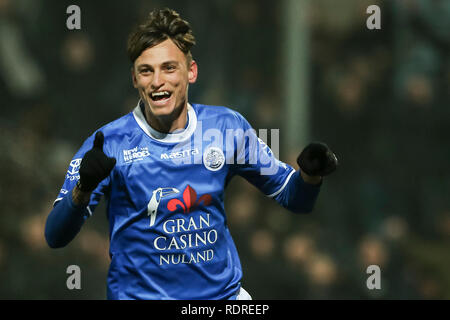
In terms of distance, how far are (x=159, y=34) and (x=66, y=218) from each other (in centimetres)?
70

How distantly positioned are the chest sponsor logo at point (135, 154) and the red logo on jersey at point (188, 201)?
0.18 meters

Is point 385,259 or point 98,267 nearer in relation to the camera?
point 98,267

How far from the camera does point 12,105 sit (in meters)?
4.65

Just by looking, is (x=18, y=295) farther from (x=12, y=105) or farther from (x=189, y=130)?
(x=189, y=130)

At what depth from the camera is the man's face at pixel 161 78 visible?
90.4 inches

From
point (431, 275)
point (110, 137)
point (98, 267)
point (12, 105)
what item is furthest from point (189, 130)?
point (431, 275)

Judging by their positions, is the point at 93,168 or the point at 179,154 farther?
the point at 179,154

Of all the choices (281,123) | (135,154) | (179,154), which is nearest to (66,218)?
(135,154)

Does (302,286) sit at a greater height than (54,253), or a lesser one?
lesser

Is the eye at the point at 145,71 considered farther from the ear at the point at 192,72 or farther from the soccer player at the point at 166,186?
the ear at the point at 192,72

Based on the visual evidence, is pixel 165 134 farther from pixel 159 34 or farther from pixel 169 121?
pixel 159 34

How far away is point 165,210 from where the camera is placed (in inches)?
88.6

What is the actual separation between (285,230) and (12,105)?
208 centimetres

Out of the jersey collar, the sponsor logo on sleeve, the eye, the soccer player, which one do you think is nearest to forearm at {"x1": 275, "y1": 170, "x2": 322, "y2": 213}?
the soccer player
